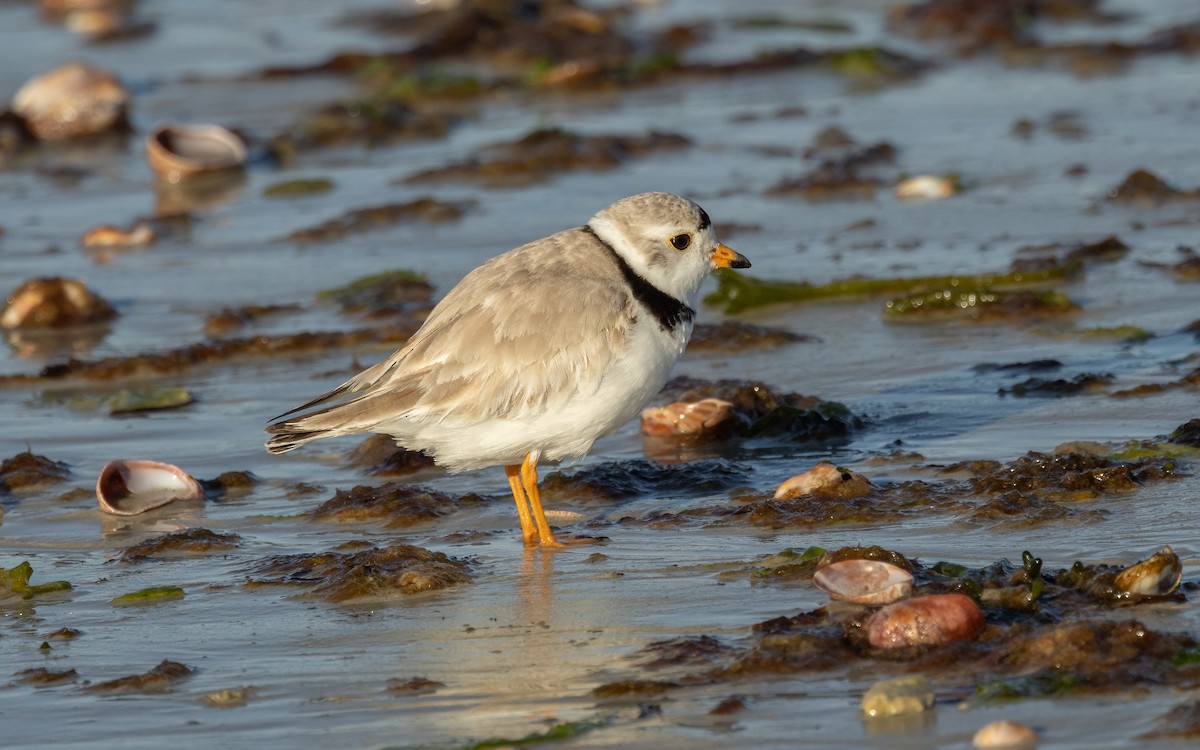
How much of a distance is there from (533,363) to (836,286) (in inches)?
110

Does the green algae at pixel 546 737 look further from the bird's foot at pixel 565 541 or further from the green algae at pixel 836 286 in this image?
the green algae at pixel 836 286

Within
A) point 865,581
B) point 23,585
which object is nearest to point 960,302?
point 865,581

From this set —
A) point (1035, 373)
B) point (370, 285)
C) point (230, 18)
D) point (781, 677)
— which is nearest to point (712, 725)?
point (781, 677)

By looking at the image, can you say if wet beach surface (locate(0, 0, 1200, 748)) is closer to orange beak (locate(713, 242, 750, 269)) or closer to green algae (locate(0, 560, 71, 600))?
green algae (locate(0, 560, 71, 600))

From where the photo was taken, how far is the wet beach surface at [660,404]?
3703 millimetres

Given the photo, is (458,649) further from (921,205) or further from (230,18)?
(230,18)

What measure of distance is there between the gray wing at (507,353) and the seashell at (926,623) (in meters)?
1.47

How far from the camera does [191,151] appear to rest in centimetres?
1123

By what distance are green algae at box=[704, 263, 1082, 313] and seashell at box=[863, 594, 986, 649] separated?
143 inches

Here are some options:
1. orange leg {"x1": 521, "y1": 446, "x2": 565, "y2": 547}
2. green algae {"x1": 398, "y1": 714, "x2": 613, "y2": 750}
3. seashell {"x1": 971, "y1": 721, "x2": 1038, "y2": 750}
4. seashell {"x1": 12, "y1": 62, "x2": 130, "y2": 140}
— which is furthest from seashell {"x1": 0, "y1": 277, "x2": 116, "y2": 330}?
seashell {"x1": 971, "y1": 721, "x2": 1038, "y2": 750}

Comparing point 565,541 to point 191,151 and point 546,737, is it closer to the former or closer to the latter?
point 546,737

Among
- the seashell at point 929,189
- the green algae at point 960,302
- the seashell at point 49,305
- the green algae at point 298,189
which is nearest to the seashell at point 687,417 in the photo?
the green algae at point 960,302

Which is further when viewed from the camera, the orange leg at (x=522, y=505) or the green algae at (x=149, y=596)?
the orange leg at (x=522, y=505)

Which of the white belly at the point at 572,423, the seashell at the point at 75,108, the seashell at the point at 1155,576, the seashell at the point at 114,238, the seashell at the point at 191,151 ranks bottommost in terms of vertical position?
the seashell at the point at 1155,576
